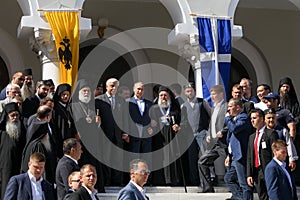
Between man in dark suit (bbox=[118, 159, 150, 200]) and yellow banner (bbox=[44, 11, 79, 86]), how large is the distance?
414 cm

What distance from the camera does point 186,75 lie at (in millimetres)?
14992

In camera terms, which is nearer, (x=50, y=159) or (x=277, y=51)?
(x=50, y=159)

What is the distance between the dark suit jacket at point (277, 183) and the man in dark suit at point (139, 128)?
256cm

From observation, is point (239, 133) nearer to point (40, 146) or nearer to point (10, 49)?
point (40, 146)

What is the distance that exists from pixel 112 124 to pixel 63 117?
0.98 m

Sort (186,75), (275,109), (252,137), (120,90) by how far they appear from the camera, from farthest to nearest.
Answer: (186,75), (120,90), (275,109), (252,137)

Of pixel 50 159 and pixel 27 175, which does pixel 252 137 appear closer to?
pixel 50 159

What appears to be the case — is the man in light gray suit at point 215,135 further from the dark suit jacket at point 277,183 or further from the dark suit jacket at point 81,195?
the dark suit jacket at point 81,195

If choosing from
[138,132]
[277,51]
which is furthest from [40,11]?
[277,51]

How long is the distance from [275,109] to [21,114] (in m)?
3.75

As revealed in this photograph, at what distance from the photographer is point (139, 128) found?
10492 millimetres

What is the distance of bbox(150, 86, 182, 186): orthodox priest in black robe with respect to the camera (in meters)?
10.6

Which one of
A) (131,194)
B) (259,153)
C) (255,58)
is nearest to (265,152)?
(259,153)

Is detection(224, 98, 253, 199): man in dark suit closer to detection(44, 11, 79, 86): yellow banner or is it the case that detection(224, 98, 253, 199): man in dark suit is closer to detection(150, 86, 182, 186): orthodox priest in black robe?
detection(150, 86, 182, 186): orthodox priest in black robe
